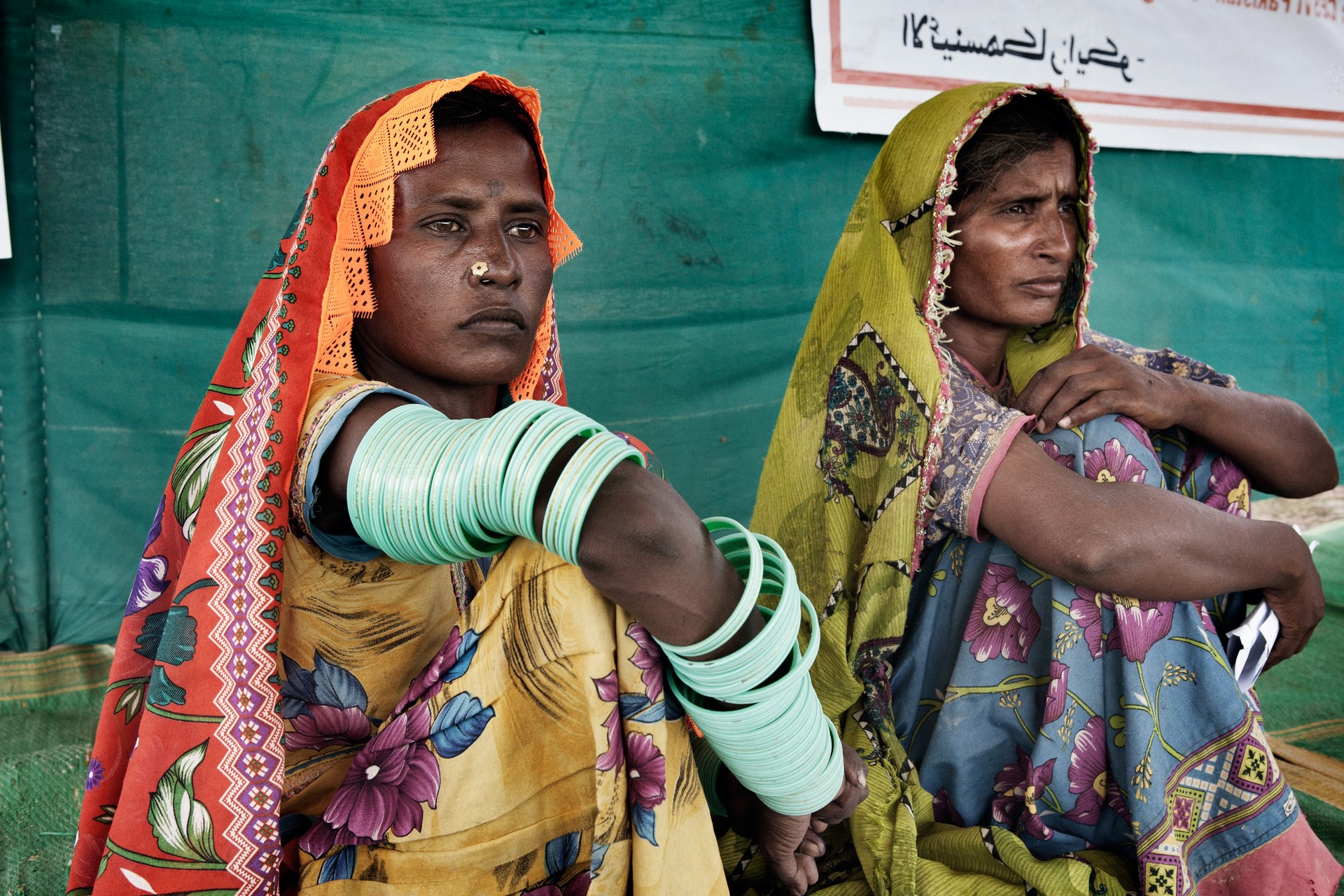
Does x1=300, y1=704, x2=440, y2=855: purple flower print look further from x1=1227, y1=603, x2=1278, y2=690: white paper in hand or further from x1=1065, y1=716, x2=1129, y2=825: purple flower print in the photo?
x1=1227, y1=603, x2=1278, y2=690: white paper in hand

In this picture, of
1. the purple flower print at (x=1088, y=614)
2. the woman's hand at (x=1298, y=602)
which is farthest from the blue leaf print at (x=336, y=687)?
the woman's hand at (x=1298, y=602)

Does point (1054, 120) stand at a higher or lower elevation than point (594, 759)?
higher

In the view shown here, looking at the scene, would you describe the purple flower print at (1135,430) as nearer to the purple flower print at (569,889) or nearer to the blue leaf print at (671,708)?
the blue leaf print at (671,708)

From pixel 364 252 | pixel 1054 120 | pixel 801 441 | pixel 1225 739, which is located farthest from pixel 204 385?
pixel 1225 739

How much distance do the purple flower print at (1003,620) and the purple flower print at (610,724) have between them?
90cm

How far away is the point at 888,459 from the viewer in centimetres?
194

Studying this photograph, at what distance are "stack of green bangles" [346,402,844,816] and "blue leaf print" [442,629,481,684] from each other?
138 mm

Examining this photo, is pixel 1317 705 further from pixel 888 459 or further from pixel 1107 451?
pixel 888 459

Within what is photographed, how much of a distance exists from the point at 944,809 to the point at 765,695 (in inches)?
37.4

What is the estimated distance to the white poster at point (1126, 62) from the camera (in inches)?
145

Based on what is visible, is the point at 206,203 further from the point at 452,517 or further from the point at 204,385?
the point at 452,517

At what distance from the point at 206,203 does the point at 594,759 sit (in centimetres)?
236

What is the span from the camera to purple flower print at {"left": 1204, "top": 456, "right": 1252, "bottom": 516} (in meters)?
2.12

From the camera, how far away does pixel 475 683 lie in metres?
1.34
